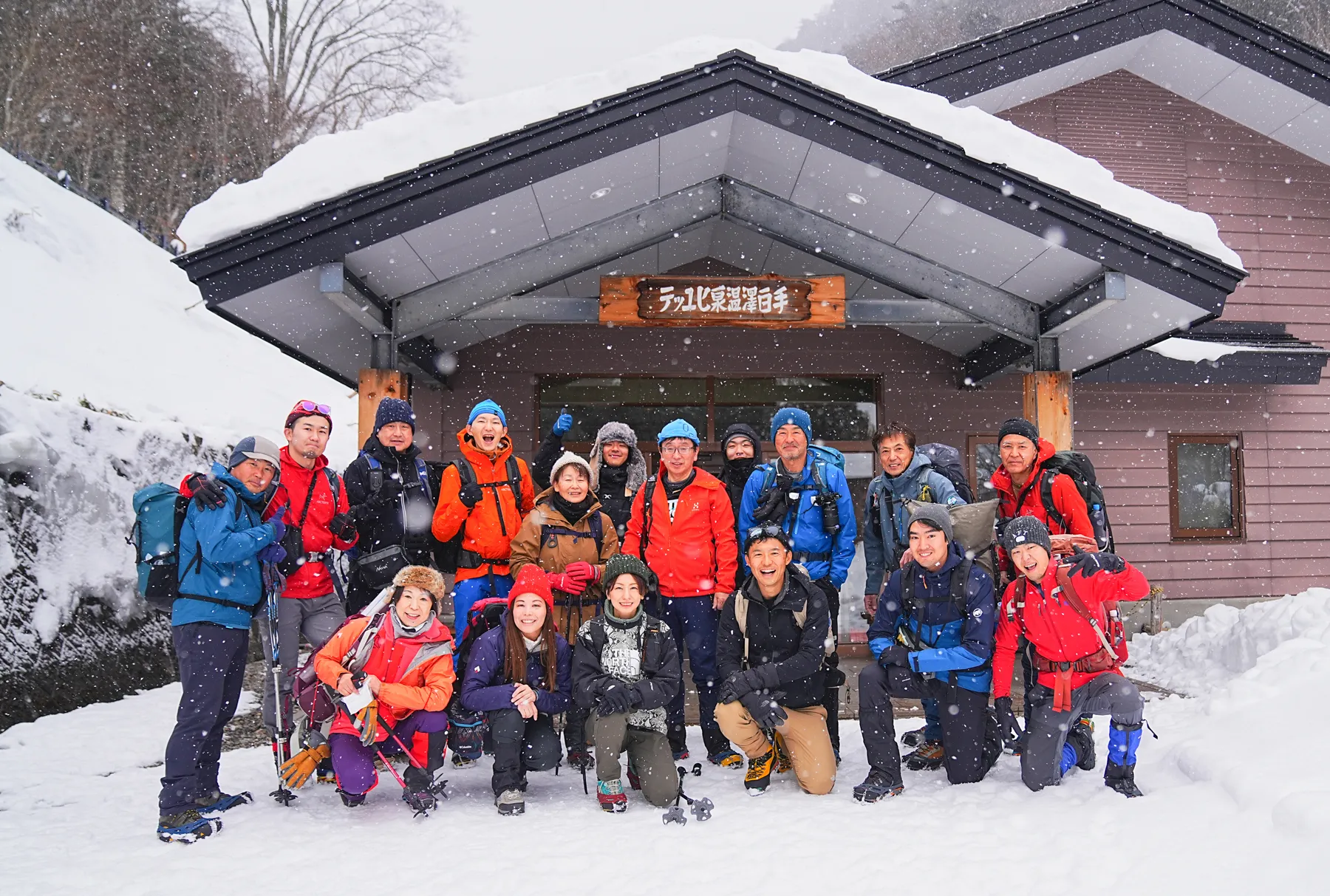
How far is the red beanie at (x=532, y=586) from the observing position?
165 inches

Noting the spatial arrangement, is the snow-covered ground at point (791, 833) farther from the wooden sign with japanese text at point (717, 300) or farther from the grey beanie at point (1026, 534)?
the wooden sign with japanese text at point (717, 300)

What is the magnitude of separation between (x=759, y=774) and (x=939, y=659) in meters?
1.08

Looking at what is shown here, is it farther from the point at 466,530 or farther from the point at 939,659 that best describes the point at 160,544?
the point at 939,659

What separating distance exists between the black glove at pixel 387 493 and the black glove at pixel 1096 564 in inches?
139

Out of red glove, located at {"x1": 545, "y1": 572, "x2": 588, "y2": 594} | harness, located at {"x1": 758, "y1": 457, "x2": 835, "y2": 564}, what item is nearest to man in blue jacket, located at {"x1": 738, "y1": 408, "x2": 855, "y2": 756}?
harness, located at {"x1": 758, "y1": 457, "x2": 835, "y2": 564}

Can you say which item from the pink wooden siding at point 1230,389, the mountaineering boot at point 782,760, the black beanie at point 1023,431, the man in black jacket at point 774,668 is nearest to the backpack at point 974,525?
the black beanie at point 1023,431

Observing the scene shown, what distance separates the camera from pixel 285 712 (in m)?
4.29

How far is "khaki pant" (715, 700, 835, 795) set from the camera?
4043 millimetres

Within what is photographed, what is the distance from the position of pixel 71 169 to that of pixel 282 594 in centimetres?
2343

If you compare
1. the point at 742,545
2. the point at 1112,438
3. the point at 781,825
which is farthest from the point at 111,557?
the point at 1112,438

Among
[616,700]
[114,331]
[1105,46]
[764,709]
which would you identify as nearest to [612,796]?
[616,700]

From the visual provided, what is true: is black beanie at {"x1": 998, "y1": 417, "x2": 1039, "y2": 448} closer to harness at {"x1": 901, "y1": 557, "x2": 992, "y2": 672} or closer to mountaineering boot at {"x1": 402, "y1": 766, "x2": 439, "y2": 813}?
harness at {"x1": 901, "y1": 557, "x2": 992, "y2": 672}

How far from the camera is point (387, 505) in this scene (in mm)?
4539

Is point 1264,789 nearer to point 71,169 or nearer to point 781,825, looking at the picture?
point 781,825
